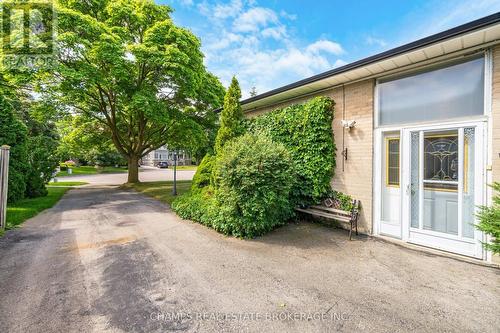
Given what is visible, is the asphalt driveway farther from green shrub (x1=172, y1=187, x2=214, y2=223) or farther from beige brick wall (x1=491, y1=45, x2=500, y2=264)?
beige brick wall (x1=491, y1=45, x2=500, y2=264)

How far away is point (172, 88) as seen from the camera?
13.8 meters

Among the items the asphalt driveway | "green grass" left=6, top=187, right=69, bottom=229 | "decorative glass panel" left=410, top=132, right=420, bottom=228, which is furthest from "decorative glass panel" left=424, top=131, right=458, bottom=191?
"green grass" left=6, top=187, right=69, bottom=229

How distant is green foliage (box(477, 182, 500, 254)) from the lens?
11.7 ft

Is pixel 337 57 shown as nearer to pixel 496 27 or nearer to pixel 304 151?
pixel 304 151

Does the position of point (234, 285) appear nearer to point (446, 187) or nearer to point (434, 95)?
point (446, 187)

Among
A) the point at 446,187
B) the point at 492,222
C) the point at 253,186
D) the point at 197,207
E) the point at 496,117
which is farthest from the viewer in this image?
the point at 197,207

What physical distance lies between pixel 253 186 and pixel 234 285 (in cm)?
247

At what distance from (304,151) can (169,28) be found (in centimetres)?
962

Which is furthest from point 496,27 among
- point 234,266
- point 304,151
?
point 234,266

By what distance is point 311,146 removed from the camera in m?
6.64

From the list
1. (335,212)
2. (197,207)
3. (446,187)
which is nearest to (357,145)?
(335,212)

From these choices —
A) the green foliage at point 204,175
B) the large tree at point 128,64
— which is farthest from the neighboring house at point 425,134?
the large tree at point 128,64

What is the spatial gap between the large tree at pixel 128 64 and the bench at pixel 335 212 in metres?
8.88

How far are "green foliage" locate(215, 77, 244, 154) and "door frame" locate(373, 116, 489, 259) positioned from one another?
4.37 meters
